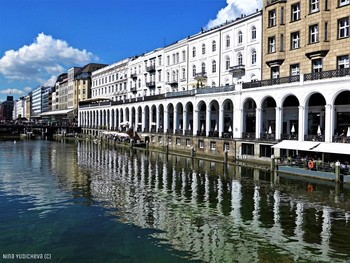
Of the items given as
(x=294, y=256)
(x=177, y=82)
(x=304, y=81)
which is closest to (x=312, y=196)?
(x=294, y=256)

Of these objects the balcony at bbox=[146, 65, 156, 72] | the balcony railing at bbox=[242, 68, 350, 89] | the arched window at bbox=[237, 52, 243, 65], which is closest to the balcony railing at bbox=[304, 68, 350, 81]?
the balcony railing at bbox=[242, 68, 350, 89]

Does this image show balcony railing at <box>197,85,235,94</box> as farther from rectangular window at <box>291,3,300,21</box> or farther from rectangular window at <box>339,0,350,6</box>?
rectangular window at <box>339,0,350,6</box>

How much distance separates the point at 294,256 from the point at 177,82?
60.9m

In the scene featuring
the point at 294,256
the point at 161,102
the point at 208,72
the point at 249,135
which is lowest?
the point at 294,256

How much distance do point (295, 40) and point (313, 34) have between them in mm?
3227

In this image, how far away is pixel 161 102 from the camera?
74.8 meters

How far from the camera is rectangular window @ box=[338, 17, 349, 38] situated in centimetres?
3925

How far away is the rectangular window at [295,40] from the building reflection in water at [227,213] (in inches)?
704

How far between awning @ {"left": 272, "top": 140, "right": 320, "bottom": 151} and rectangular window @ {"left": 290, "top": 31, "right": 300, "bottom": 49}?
41.9 feet

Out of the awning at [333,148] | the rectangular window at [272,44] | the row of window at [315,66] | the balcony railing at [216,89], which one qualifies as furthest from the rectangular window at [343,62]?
the balcony railing at [216,89]

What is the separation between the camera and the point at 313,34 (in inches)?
1678

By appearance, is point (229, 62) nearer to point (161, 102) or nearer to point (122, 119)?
point (161, 102)

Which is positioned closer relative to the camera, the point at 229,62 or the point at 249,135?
the point at 249,135

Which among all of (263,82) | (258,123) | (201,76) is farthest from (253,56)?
(201,76)
